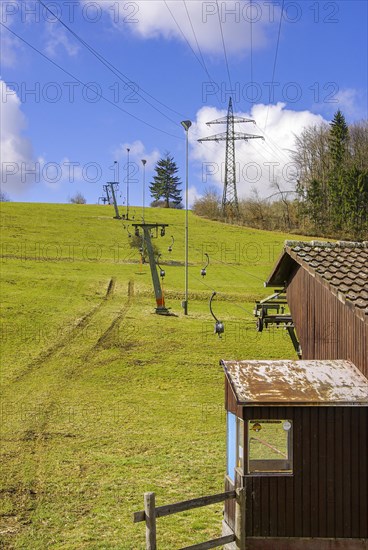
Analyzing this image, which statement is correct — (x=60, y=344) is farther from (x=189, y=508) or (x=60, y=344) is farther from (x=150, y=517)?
(x=150, y=517)

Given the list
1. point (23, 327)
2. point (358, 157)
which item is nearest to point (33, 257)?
point (23, 327)

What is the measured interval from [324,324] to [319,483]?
4.17 m

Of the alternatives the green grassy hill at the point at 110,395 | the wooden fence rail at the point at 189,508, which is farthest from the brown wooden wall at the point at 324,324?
the green grassy hill at the point at 110,395

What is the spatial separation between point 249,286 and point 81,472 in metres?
33.8

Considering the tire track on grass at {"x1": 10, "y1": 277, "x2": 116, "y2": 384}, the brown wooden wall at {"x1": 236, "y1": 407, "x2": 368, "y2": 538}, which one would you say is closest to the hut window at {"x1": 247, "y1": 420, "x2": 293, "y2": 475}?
the brown wooden wall at {"x1": 236, "y1": 407, "x2": 368, "y2": 538}

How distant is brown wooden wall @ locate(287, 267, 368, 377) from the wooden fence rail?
3723 mm

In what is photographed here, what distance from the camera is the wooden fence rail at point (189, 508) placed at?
367 inches

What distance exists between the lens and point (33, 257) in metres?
→ 56.2

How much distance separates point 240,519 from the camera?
33.1 feet

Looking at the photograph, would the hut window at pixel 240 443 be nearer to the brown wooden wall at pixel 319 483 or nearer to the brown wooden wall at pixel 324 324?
the brown wooden wall at pixel 319 483

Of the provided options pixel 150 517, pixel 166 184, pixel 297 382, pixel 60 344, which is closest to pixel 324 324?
pixel 297 382

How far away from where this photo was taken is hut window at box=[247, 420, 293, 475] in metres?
10.3

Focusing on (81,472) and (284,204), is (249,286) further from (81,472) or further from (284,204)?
(284,204)

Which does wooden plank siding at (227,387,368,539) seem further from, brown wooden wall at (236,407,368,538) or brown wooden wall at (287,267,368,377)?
brown wooden wall at (287,267,368,377)
